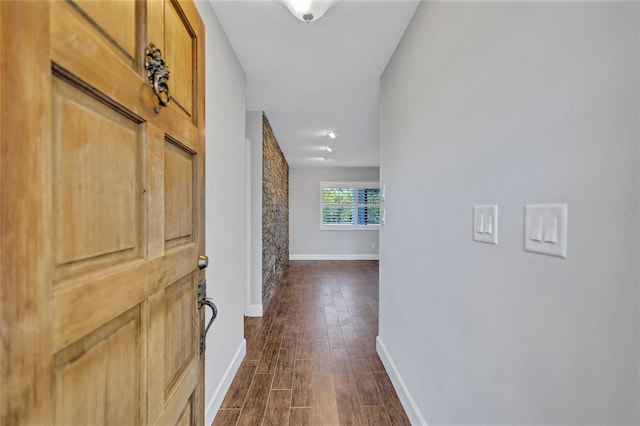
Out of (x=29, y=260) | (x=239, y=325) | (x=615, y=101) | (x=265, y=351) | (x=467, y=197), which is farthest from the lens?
(x=265, y=351)

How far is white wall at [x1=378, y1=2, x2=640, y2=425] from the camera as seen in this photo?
Result: 61cm

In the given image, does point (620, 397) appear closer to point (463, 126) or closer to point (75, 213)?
point (463, 126)

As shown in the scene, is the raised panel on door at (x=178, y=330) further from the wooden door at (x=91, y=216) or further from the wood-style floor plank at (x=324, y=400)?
the wood-style floor plank at (x=324, y=400)

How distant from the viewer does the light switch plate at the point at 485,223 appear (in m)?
0.99

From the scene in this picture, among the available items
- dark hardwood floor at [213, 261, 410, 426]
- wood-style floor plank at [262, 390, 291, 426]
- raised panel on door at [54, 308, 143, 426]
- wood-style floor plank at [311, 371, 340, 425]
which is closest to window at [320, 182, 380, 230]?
dark hardwood floor at [213, 261, 410, 426]

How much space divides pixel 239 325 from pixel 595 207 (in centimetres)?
236

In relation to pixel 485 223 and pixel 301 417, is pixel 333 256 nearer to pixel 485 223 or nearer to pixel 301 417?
pixel 301 417

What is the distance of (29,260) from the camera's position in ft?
1.35

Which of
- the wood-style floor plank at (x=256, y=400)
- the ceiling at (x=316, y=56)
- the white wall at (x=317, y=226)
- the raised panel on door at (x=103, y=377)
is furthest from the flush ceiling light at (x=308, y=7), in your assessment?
the white wall at (x=317, y=226)

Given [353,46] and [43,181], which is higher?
[353,46]

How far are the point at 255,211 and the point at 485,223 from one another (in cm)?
281

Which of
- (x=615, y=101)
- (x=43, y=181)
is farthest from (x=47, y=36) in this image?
(x=615, y=101)

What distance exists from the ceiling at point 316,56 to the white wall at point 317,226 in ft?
12.4

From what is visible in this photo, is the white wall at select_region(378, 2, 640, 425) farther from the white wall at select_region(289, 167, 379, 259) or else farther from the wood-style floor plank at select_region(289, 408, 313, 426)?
the white wall at select_region(289, 167, 379, 259)
